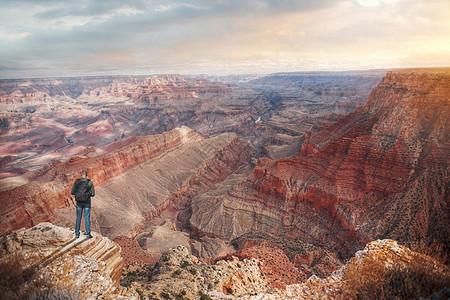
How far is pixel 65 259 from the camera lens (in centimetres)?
1056

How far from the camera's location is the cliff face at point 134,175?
3825 cm

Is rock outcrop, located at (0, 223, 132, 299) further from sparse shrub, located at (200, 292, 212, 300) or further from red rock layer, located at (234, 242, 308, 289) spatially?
red rock layer, located at (234, 242, 308, 289)

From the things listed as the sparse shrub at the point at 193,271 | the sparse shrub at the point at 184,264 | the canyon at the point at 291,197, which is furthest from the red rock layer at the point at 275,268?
the sparse shrub at the point at 193,271

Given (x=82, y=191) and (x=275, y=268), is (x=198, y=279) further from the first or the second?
(x=82, y=191)

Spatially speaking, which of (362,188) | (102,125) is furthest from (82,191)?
(102,125)

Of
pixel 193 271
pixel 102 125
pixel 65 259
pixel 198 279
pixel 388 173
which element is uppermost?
pixel 65 259

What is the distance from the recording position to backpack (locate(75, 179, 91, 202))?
12656 mm

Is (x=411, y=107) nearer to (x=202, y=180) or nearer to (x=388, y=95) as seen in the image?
(x=388, y=95)

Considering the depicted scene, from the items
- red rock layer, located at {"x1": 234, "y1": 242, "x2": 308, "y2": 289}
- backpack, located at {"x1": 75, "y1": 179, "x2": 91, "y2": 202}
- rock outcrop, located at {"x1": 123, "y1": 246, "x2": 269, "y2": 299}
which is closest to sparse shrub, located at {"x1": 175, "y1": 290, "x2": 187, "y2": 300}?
rock outcrop, located at {"x1": 123, "y1": 246, "x2": 269, "y2": 299}

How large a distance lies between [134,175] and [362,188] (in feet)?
164

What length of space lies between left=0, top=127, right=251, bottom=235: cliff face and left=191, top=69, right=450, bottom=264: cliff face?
1538cm

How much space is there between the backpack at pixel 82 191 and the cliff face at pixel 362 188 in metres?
26.4

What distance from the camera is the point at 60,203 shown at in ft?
138

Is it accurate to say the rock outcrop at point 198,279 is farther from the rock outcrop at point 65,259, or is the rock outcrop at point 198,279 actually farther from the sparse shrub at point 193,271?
the rock outcrop at point 65,259
